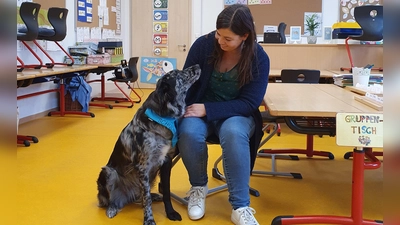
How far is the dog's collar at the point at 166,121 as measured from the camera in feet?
6.24

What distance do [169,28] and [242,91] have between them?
252 inches

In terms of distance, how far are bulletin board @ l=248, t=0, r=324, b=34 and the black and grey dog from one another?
6.10 metres

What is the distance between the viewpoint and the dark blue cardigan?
199cm

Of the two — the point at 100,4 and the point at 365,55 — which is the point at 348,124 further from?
the point at 100,4

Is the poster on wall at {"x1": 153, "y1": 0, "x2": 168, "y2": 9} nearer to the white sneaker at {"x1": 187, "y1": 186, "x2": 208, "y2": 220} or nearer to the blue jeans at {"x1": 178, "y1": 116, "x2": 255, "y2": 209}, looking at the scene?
the blue jeans at {"x1": 178, "y1": 116, "x2": 255, "y2": 209}

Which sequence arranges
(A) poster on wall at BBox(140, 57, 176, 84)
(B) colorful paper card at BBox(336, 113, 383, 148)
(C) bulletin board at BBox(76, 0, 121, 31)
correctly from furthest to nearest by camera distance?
(A) poster on wall at BBox(140, 57, 176, 84)
(C) bulletin board at BBox(76, 0, 121, 31)
(B) colorful paper card at BBox(336, 113, 383, 148)

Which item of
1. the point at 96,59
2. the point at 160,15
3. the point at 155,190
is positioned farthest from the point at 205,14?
the point at 155,190

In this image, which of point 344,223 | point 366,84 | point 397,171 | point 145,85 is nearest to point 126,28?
point 145,85

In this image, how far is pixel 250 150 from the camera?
2035 millimetres

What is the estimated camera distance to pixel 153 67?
25.9 feet

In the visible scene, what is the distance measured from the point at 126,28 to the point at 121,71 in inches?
96.5

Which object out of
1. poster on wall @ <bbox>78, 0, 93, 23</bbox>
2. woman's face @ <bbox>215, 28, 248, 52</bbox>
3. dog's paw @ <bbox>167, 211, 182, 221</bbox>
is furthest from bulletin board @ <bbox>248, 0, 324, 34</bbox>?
dog's paw @ <bbox>167, 211, 182, 221</bbox>

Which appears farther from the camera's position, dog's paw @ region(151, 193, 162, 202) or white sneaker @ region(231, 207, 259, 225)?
dog's paw @ region(151, 193, 162, 202)

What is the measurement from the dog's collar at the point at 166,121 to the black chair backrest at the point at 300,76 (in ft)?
6.18
